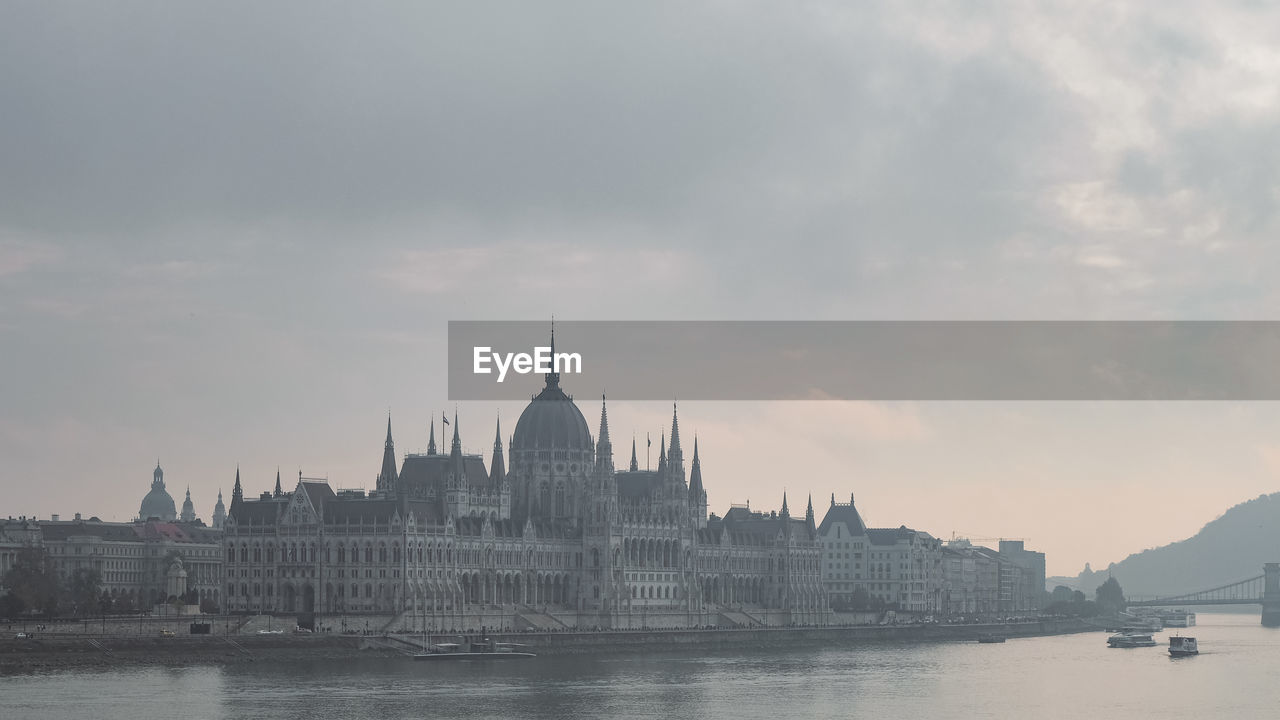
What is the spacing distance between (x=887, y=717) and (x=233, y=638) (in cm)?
5679

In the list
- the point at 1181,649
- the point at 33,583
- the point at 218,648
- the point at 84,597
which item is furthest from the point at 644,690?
the point at 1181,649

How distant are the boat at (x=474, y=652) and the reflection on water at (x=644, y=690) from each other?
93.8 inches

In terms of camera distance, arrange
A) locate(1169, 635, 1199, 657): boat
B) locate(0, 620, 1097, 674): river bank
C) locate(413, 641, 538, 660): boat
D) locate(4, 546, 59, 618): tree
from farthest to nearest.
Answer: locate(1169, 635, 1199, 657): boat, locate(4, 546, 59, 618): tree, locate(413, 641, 538, 660): boat, locate(0, 620, 1097, 674): river bank

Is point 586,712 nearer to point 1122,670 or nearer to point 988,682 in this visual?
point 988,682

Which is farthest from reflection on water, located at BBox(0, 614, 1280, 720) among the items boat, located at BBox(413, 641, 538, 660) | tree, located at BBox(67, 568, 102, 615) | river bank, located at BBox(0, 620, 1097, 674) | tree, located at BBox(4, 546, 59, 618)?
tree, located at BBox(67, 568, 102, 615)

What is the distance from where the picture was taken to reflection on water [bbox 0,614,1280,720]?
387 ft

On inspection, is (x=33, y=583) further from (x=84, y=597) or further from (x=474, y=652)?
(x=474, y=652)

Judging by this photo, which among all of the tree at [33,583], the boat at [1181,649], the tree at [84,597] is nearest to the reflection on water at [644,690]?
the boat at [1181,649]

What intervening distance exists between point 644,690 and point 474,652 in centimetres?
3140

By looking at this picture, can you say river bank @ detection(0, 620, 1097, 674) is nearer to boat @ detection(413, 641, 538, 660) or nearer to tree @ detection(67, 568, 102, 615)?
boat @ detection(413, 641, 538, 660)

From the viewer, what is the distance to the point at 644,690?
445 feet

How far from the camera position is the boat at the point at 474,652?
160375mm

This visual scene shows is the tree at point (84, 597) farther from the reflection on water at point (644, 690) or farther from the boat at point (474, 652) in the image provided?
the reflection on water at point (644, 690)

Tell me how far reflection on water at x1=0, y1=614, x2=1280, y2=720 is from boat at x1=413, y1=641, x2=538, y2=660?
238cm
